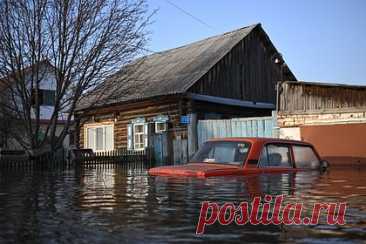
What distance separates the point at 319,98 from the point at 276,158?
924 centimetres

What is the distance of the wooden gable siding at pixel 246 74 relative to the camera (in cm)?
2494

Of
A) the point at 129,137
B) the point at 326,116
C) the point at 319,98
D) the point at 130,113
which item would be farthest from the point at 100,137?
the point at 326,116

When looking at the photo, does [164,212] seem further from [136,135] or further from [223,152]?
[136,135]

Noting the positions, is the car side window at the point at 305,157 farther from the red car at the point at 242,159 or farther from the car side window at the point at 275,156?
the car side window at the point at 275,156

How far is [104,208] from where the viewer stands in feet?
19.6

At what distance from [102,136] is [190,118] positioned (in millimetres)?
10246

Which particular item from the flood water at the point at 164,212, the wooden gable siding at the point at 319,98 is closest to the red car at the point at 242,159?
the flood water at the point at 164,212

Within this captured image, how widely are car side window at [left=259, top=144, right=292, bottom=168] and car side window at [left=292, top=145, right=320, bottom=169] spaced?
0.19 metres

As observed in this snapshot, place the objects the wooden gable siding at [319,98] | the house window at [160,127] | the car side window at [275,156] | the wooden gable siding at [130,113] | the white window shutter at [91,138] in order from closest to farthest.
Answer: the car side window at [275,156] → the wooden gable siding at [319,98] → the wooden gable siding at [130,113] → the house window at [160,127] → the white window shutter at [91,138]

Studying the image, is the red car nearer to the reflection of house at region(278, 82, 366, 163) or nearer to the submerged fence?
the reflection of house at region(278, 82, 366, 163)

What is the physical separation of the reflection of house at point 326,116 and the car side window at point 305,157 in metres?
7.18

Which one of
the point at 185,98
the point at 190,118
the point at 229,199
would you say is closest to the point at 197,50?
the point at 185,98

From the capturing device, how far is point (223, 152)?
29.1 ft

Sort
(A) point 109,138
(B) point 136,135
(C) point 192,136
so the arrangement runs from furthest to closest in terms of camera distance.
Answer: (A) point 109,138, (B) point 136,135, (C) point 192,136
